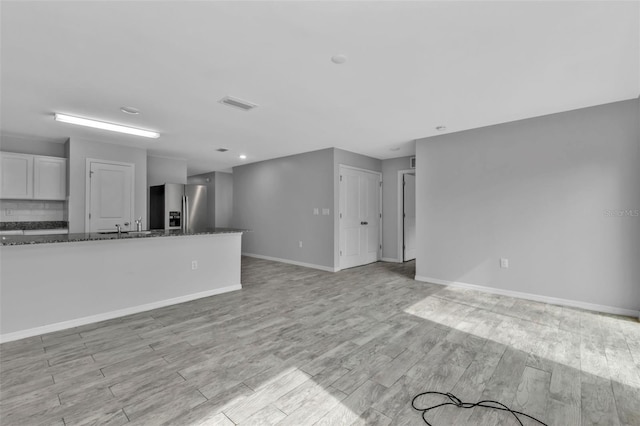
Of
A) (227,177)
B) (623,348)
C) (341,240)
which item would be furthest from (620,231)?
(227,177)

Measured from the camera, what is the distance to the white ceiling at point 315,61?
1.89 meters

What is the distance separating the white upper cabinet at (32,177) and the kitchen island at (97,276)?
2.16 metres

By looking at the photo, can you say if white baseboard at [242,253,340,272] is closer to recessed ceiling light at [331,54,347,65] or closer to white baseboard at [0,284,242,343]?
white baseboard at [0,284,242,343]

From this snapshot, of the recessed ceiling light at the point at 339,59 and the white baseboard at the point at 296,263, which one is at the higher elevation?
the recessed ceiling light at the point at 339,59

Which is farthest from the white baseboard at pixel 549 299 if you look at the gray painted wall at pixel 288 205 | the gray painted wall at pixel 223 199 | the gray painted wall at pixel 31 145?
the gray painted wall at pixel 223 199

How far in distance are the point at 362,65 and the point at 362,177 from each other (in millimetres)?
3985

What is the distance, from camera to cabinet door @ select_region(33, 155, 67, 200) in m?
4.83

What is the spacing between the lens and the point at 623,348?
2604mm

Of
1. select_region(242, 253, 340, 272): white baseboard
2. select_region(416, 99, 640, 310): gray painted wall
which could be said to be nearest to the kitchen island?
select_region(242, 253, 340, 272): white baseboard

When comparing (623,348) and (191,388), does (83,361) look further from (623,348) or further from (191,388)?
(623,348)

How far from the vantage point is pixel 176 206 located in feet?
20.2

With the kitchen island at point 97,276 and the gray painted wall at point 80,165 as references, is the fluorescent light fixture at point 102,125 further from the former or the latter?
the kitchen island at point 97,276

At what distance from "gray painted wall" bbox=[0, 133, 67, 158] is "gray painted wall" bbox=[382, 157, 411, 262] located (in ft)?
20.9

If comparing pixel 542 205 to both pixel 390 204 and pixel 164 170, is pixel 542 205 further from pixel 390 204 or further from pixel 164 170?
pixel 164 170
